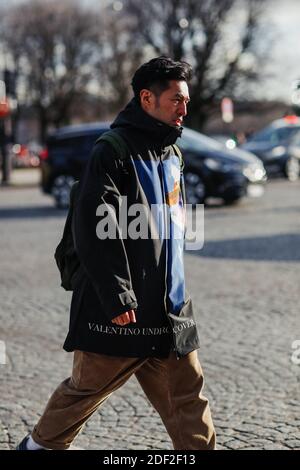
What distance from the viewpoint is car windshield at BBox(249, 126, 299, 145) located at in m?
25.8

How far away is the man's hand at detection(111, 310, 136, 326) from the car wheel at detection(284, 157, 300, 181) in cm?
2271

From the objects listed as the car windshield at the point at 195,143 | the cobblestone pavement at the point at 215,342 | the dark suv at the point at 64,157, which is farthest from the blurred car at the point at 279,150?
the cobblestone pavement at the point at 215,342

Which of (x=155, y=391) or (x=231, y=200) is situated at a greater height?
(x=155, y=391)

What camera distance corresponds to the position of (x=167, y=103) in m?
3.34

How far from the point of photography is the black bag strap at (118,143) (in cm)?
323

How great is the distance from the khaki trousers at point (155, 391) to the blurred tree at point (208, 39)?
145ft

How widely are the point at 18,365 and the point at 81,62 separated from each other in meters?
53.7

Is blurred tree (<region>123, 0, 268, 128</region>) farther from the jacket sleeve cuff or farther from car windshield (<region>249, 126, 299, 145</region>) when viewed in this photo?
the jacket sleeve cuff

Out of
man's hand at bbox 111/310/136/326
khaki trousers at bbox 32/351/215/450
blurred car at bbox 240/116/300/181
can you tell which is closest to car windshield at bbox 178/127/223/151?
blurred car at bbox 240/116/300/181

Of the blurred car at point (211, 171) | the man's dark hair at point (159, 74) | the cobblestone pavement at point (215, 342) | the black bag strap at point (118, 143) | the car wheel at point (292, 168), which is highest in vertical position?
the man's dark hair at point (159, 74)

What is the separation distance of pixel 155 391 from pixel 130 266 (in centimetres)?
55

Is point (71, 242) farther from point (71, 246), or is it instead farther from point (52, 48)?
point (52, 48)

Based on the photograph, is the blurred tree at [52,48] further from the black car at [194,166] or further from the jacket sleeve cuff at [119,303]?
the jacket sleeve cuff at [119,303]

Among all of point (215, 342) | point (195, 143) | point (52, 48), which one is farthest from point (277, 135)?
point (52, 48)
